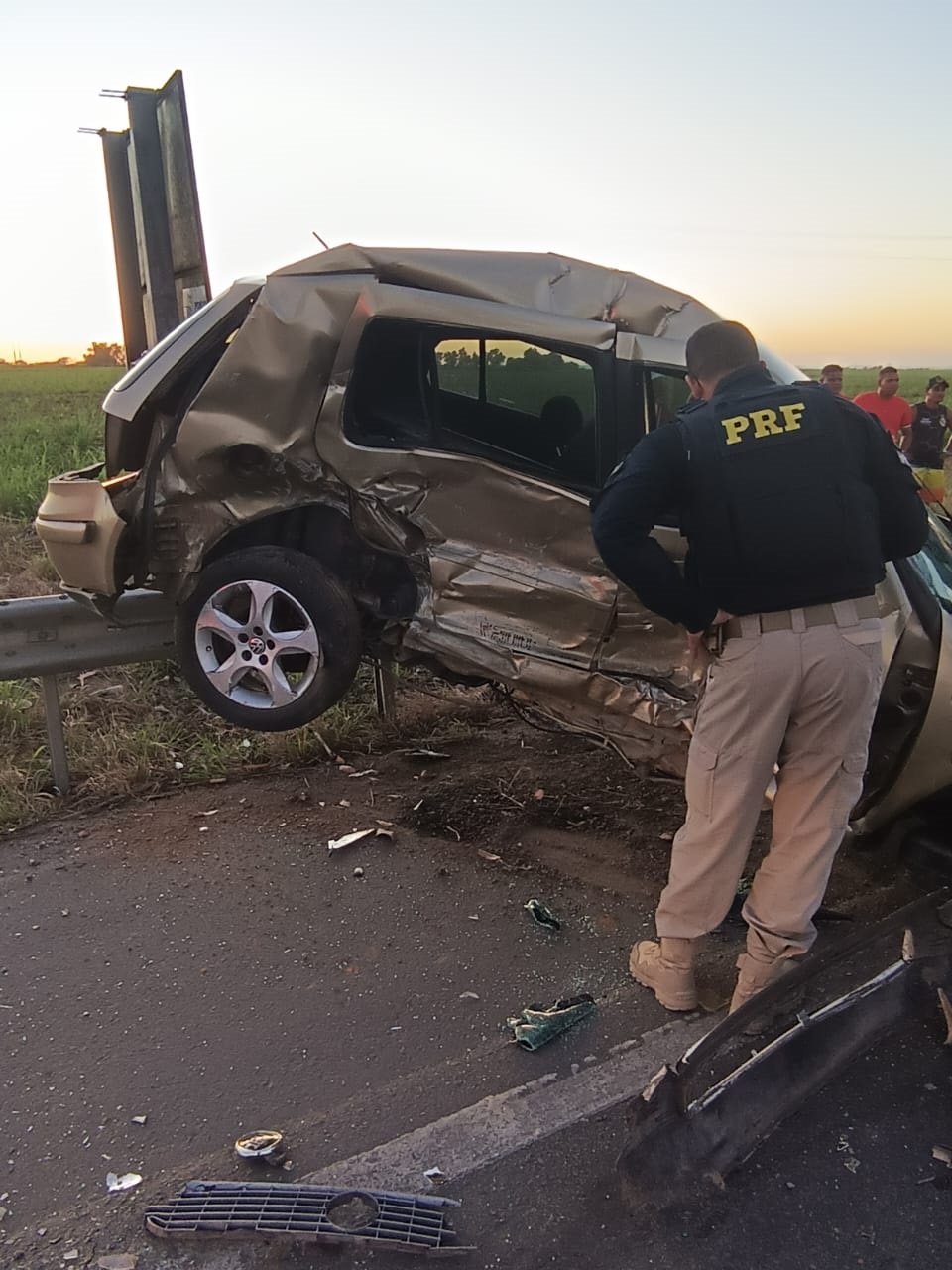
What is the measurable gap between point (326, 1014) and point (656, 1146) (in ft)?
3.82

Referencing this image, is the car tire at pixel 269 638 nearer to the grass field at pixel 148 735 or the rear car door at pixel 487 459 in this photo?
the rear car door at pixel 487 459

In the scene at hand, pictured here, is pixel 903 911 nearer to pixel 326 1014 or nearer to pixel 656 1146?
pixel 656 1146

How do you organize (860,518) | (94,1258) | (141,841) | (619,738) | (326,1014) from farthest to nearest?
(141,841) < (619,738) < (326,1014) < (860,518) < (94,1258)

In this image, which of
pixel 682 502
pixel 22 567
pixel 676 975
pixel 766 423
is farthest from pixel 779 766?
pixel 22 567

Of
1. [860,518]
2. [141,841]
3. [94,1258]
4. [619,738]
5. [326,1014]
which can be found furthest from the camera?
[141,841]

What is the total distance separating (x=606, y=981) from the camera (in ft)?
10.6

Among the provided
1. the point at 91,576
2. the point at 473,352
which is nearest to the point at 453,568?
the point at 473,352

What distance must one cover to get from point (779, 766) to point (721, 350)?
123 centimetres

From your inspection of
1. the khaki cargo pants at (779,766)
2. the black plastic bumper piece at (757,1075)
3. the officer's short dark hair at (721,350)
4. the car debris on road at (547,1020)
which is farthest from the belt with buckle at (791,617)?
the car debris on road at (547,1020)

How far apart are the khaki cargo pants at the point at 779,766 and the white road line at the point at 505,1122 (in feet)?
1.25

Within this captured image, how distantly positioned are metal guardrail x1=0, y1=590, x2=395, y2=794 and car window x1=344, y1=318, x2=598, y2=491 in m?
1.18

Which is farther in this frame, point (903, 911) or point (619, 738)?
point (619, 738)

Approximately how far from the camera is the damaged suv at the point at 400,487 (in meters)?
→ 3.73

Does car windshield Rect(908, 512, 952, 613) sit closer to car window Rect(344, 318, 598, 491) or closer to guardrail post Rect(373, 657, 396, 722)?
car window Rect(344, 318, 598, 491)
